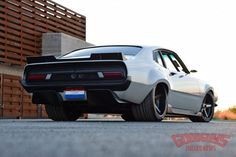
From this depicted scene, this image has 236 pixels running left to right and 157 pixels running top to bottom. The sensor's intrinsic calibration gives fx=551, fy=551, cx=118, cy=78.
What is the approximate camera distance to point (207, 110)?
9.96m

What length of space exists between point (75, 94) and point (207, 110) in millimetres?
3528

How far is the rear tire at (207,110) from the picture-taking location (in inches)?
380

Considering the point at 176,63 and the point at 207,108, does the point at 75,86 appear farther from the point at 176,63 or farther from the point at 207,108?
the point at 207,108

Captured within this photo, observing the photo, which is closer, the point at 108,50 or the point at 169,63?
the point at 108,50

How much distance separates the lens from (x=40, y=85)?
7508 mm

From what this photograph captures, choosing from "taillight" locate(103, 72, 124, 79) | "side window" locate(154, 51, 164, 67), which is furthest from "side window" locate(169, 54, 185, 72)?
"taillight" locate(103, 72, 124, 79)

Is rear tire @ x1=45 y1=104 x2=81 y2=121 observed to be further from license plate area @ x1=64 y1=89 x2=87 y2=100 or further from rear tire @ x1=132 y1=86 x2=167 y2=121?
rear tire @ x1=132 y1=86 x2=167 y2=121

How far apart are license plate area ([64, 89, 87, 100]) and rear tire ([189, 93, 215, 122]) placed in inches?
119

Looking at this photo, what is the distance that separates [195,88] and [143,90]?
219 cm

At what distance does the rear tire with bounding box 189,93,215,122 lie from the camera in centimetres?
964

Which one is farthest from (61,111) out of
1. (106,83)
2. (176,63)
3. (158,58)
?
(176,63)

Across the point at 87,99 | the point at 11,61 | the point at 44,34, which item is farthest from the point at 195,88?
the point at 44,34

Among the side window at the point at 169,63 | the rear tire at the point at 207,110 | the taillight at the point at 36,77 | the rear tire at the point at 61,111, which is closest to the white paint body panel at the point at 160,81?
the side window at the point at 169,63

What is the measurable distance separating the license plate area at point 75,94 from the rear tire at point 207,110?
3012 millimetres
